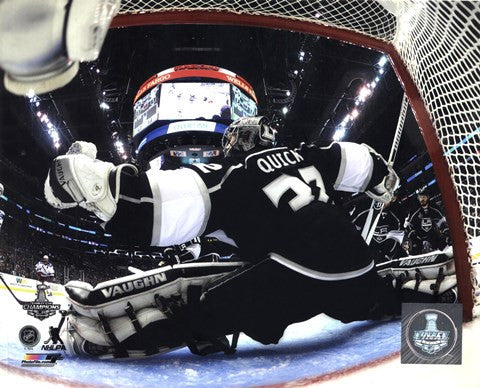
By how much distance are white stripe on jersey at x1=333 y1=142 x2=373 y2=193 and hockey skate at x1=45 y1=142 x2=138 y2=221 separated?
0.63 metres

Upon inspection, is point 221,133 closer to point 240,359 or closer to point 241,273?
point 241,273

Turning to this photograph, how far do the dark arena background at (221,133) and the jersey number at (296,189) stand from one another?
0.34 feet

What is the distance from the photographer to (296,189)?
1479mm

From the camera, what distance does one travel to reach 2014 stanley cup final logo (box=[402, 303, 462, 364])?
58.9 inches

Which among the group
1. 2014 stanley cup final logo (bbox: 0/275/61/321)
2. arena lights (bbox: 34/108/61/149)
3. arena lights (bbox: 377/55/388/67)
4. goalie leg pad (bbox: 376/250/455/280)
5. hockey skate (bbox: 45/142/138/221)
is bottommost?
2014 stanley cup final logo (bbox: 0/275/61/321)

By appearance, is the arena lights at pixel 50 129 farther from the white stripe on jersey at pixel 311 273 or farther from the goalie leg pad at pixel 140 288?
the white stripe on jersey at pixel 311 273

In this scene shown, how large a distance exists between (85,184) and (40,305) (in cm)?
46

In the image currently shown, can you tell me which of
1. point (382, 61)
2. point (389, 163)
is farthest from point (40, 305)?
point (382, 61)

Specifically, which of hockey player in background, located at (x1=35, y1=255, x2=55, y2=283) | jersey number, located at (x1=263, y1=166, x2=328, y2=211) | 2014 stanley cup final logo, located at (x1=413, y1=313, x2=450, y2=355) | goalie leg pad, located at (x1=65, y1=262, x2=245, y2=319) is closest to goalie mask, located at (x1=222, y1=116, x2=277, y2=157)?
jersey number, located at (x1=263, y1=166, x2=328, y2=211)

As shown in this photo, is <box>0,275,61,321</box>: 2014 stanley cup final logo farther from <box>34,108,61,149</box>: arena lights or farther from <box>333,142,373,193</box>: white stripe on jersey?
<box>333,142,373,193</box>: white stripe on jersey

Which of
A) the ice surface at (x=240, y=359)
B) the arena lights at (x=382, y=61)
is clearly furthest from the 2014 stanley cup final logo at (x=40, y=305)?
the arena lights at (x=382, y=61)

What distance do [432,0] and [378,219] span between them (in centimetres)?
61

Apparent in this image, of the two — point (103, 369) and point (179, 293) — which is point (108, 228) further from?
point (103, 369)

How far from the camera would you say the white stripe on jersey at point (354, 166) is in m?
1.53
